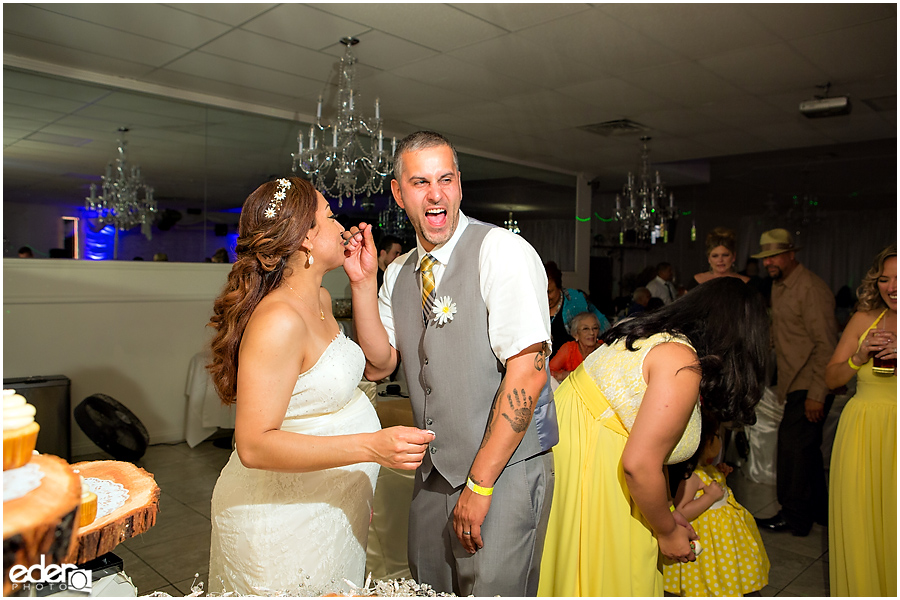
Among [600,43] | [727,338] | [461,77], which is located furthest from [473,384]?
[461,77]

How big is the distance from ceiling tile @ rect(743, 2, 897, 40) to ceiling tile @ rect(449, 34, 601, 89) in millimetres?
1228

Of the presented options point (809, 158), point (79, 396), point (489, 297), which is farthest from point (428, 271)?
point (809, 158)

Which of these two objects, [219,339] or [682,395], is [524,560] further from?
[219,339]

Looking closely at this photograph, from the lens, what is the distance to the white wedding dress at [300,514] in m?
1.50

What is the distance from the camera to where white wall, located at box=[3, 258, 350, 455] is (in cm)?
454

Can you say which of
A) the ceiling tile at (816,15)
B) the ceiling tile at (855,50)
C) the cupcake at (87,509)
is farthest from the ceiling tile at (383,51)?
the cupcake at (87,509)

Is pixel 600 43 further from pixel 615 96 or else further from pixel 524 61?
pixel 615 96

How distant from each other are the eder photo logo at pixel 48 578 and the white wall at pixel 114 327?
417 centimetres

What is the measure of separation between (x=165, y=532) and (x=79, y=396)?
6.67 ft

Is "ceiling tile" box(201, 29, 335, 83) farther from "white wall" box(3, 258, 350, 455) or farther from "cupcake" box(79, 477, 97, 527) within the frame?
"cupcake" box(79, 477, 97, 527)

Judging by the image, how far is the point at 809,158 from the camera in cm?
765

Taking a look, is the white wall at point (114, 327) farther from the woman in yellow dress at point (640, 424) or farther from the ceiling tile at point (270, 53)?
the woman in yellow dress at point (640, 424)

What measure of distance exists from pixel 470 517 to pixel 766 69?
4413 millimetres

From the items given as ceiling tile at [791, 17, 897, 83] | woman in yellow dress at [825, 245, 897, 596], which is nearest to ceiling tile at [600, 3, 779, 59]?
ceiling tile at [791, 17, 897, 83]
